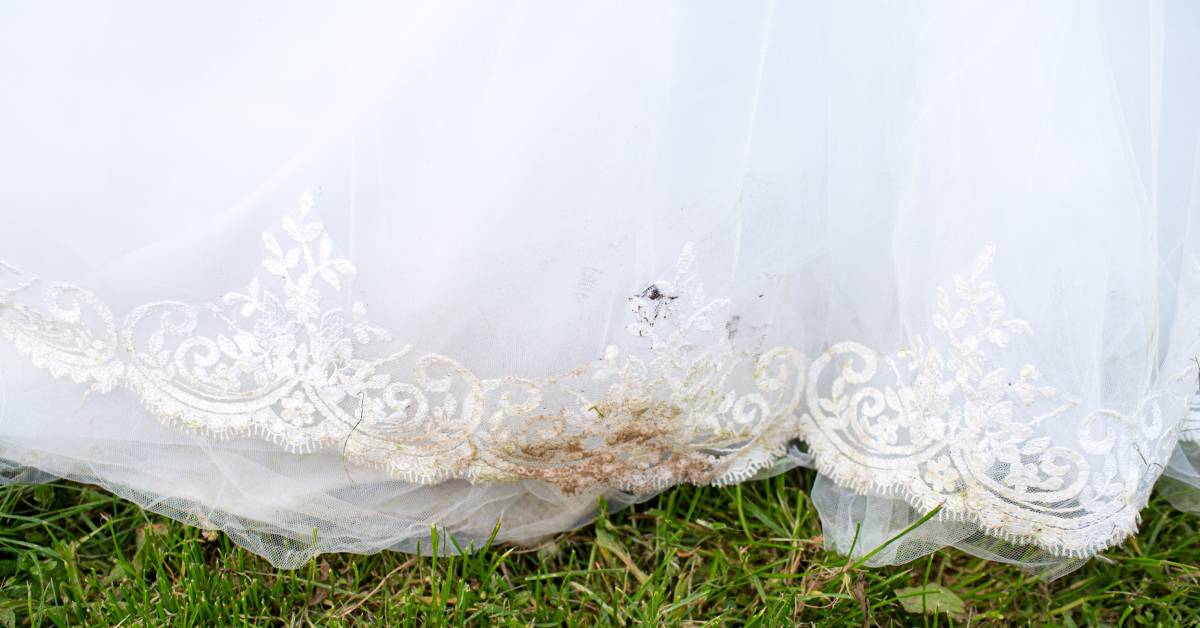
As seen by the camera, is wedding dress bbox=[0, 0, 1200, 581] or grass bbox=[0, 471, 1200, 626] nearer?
wedding dress bbox=[0, 0, 1200, 581]

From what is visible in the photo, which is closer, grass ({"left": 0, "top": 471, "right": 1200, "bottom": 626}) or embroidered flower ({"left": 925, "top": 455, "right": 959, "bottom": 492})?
embroidered flower ({"left": 925, "top": 455, "right": 959, "bottom": 492})

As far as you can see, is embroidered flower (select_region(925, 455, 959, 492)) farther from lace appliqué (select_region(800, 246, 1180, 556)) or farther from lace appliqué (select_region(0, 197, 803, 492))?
lace appliqué (select_region(0, 197, 803, 492))

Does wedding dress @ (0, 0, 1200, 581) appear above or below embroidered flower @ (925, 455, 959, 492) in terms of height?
above

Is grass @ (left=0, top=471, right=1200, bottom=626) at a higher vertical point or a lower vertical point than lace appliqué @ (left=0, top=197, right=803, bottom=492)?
lower

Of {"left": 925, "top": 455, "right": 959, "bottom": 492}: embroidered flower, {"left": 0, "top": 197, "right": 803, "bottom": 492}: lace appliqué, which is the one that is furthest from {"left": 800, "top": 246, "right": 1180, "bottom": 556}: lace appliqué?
{"left": 0, "top": 197, "right": 803, "bottom": 492}: lace appliqué

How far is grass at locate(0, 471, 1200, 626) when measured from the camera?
47.5 inches

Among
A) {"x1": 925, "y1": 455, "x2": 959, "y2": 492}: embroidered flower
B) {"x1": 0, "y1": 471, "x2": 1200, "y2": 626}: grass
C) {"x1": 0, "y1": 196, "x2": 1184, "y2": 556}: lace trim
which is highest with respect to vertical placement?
{"x1": 0, "y1": 196, "x2": 1184, "y2": 556}: lace trim

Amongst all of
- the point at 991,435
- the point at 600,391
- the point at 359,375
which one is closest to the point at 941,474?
A: the point at 991,435

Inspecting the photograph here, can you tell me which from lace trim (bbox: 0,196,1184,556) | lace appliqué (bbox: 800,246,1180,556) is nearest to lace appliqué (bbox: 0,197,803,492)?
lace trim (bbox: 0,196,1184,556)

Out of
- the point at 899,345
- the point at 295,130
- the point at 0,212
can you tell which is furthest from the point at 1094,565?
the point at 0,212

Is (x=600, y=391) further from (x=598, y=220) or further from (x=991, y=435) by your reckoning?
(x=991, y=435)

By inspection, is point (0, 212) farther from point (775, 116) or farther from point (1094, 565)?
point (1094, 565)

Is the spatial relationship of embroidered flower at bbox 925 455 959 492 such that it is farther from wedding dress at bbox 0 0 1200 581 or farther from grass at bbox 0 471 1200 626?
grass at bbox 0 471 1200 626

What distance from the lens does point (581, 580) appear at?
4.19ft
